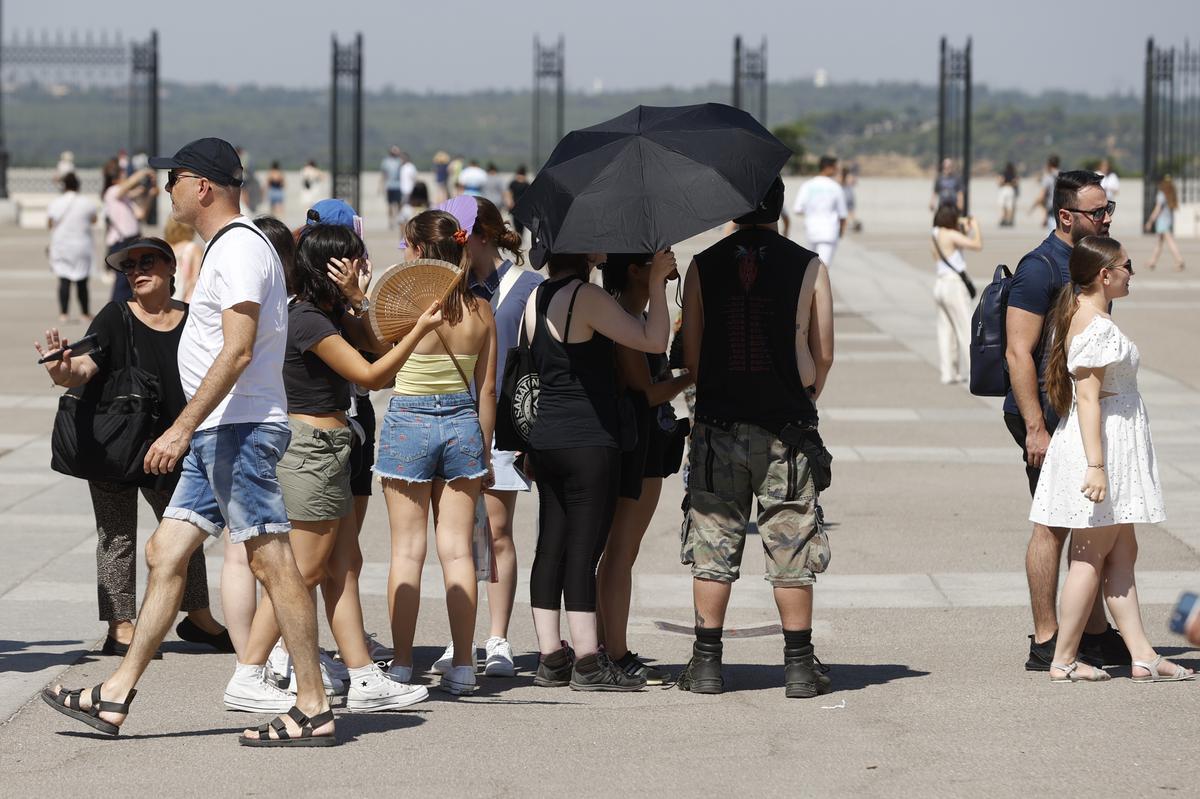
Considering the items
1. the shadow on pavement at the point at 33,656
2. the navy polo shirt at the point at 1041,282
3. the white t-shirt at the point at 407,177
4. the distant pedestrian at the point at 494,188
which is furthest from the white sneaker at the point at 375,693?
the white t-shirt at the point at 407,177

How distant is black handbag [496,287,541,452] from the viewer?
5.66 meters

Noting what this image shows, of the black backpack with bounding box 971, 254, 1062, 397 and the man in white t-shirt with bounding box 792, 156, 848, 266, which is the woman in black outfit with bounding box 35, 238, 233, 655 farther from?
the man in white t-shirt with bounding box 792, 156, 848, 266

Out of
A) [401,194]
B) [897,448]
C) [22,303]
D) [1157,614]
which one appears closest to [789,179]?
[401,194]

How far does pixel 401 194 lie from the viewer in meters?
38.4

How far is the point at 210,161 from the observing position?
16.1 feet

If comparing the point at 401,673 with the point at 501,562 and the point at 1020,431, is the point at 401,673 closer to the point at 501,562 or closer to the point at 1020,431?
the point at 501,562

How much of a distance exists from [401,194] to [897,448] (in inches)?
1116

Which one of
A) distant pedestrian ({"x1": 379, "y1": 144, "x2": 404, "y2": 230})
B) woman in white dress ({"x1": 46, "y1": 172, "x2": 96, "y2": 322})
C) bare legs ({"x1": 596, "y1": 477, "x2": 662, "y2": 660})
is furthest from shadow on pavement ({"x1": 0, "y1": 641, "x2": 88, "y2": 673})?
distant pedestrian ({"x1": 379, "y1": 144, "x2": 404, "y2": 230})

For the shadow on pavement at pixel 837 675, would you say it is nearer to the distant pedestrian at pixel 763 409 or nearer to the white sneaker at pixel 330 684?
the distant pedestrian at pixel 763 409

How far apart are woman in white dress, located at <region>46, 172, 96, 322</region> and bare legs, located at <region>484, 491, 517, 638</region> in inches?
505

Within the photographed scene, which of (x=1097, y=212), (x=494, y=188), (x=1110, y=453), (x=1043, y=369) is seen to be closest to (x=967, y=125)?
(x=494, y=188)

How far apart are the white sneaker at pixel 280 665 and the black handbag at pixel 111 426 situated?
872 mm

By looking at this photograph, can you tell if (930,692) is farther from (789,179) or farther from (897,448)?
(789,179)

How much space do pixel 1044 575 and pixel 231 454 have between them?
2962 millimetres
